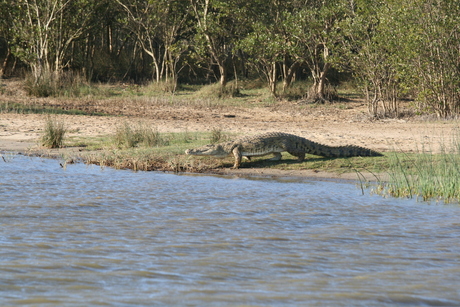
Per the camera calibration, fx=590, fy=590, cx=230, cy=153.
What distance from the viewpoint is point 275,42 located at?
22062 millimetres

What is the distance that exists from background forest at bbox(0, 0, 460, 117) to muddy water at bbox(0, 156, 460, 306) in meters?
9.68

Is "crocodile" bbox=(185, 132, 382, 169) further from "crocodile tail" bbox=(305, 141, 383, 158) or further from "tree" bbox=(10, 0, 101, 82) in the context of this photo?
"tree" bbox=(10, 0, 101, 82)

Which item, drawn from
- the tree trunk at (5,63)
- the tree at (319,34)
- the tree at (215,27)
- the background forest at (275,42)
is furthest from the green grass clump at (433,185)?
the tree trunk at (5,63)

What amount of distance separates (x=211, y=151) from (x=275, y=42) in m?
13.0

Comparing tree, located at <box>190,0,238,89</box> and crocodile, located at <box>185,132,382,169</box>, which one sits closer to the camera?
crocodile, located at <box>185,132,382,169</box>

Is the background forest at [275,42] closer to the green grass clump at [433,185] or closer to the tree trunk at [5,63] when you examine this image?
the tree trunk at [5,63]

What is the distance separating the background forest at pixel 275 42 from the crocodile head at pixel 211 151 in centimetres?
829

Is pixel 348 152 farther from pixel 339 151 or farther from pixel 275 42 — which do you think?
pixel 275 42

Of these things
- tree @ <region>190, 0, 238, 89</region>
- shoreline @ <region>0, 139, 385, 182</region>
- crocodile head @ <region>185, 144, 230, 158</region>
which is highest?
tree @ <region>190, 0, 238, 89</region>

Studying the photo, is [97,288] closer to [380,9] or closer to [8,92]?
[380,9]

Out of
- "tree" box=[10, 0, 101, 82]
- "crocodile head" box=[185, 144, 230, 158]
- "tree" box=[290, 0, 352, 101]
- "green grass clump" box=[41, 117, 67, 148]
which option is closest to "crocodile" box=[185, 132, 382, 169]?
"crocodile head" box=[185, 144, 230, 158]

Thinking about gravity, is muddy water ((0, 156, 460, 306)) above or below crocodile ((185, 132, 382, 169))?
below

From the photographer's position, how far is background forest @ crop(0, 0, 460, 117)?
1633 centimetres

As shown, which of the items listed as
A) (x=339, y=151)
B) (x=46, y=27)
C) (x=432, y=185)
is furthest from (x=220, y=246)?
(x=46, y=27)
